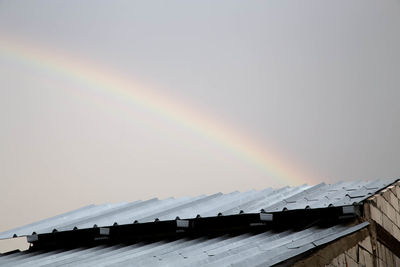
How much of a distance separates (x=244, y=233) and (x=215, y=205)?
89.9 inches

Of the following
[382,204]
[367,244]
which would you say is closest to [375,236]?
[367,244]

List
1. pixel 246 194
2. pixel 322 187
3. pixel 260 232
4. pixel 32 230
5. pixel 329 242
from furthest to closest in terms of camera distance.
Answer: pixel 32 230 < pixel 246 194 < pixel 322 187 < pixel 260 232 < pixel 329 242

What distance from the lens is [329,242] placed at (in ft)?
22.4

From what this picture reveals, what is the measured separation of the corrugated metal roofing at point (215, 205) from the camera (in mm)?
9078

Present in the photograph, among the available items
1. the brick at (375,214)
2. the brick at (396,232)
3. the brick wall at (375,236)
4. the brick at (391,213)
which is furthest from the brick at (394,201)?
the brick at (375,214)

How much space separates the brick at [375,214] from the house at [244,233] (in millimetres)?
15

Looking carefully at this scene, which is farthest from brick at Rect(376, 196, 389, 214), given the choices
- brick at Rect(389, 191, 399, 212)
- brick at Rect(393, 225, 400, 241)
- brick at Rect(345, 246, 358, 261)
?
brick at Rect(345, 246, 358, 261)

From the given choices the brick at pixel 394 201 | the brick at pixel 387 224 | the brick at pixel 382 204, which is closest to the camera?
the brick at pixel 382 204

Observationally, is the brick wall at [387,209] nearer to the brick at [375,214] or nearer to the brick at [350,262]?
the brick at [375,214]

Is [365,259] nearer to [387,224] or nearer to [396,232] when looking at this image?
[387,224]

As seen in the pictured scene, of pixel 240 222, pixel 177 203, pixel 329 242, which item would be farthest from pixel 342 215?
pixel 177 203

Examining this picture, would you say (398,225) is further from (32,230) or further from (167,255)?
(32,230)

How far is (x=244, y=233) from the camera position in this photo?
353 inches

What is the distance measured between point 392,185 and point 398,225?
0.73 m
